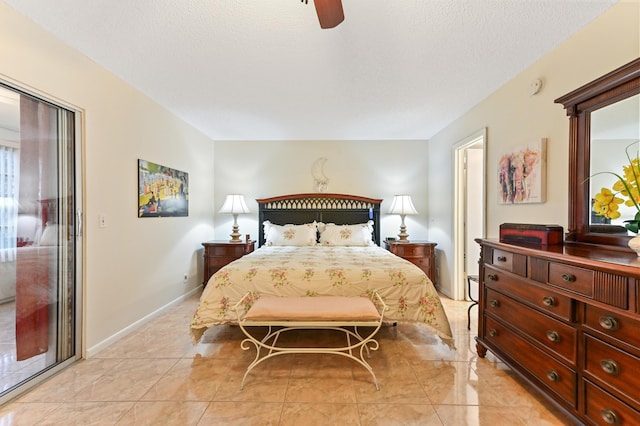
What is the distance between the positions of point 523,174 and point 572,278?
1.28 m

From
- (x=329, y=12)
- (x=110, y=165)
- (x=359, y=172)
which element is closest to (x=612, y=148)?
(x=329, y=12)

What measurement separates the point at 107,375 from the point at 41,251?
1033 mm

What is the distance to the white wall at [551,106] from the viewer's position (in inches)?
66.5

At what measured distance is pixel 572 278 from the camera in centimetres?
143

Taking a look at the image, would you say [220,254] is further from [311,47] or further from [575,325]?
[575,325]

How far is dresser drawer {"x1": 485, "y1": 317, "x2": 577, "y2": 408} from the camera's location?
146cm

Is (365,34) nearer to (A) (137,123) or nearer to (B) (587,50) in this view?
(B) (587,50)

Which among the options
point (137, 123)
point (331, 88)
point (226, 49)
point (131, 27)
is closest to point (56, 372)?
point (137, 123)

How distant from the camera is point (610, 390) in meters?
1.26

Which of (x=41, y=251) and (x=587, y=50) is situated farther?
(x=41, y=251)

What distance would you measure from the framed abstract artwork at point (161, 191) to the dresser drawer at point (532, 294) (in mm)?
3392

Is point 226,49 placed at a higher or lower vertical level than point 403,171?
higher

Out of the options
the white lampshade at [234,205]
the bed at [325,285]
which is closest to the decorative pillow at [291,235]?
the white lampshade at [234,205]

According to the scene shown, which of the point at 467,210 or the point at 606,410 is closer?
the point at 606,410
